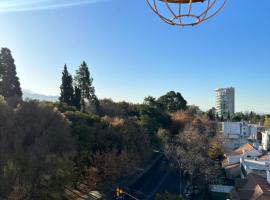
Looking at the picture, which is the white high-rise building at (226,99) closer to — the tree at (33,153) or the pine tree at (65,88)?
the pine tree at (65,88)

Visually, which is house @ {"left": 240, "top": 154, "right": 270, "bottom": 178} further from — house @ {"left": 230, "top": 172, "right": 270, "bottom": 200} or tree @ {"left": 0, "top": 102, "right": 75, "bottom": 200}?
tree @ {"left": 0, "top": 102, "right": 75, "bottom": 200}

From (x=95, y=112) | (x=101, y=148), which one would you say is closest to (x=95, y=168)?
(x=101, y=148)

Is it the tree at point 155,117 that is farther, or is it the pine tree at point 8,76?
the tree at point 155,117

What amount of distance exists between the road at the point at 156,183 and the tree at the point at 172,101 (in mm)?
28869

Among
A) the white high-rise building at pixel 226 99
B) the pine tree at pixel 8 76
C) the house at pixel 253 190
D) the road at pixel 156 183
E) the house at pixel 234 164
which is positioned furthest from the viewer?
the white high-rise building at pixel 226 99

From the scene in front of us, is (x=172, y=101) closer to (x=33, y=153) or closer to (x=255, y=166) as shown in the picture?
(x=255, y=166)

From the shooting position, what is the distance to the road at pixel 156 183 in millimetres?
25203

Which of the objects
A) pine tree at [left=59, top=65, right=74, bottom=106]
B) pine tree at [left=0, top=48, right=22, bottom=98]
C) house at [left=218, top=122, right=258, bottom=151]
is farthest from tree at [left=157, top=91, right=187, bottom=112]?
pine tree at [left=0, top=48, right=22, bottom=98]

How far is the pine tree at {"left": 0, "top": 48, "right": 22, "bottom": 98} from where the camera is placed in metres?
29.1

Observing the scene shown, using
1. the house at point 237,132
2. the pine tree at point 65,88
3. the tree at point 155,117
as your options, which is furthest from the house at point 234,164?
the pine tree at point 65,88

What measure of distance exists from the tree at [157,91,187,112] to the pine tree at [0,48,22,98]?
36.7 metres

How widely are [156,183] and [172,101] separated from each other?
37.0 meters

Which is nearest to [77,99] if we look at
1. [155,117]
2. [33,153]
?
[155,117]

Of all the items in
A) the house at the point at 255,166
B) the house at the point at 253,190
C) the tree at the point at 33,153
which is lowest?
the house at the point at 253,190
